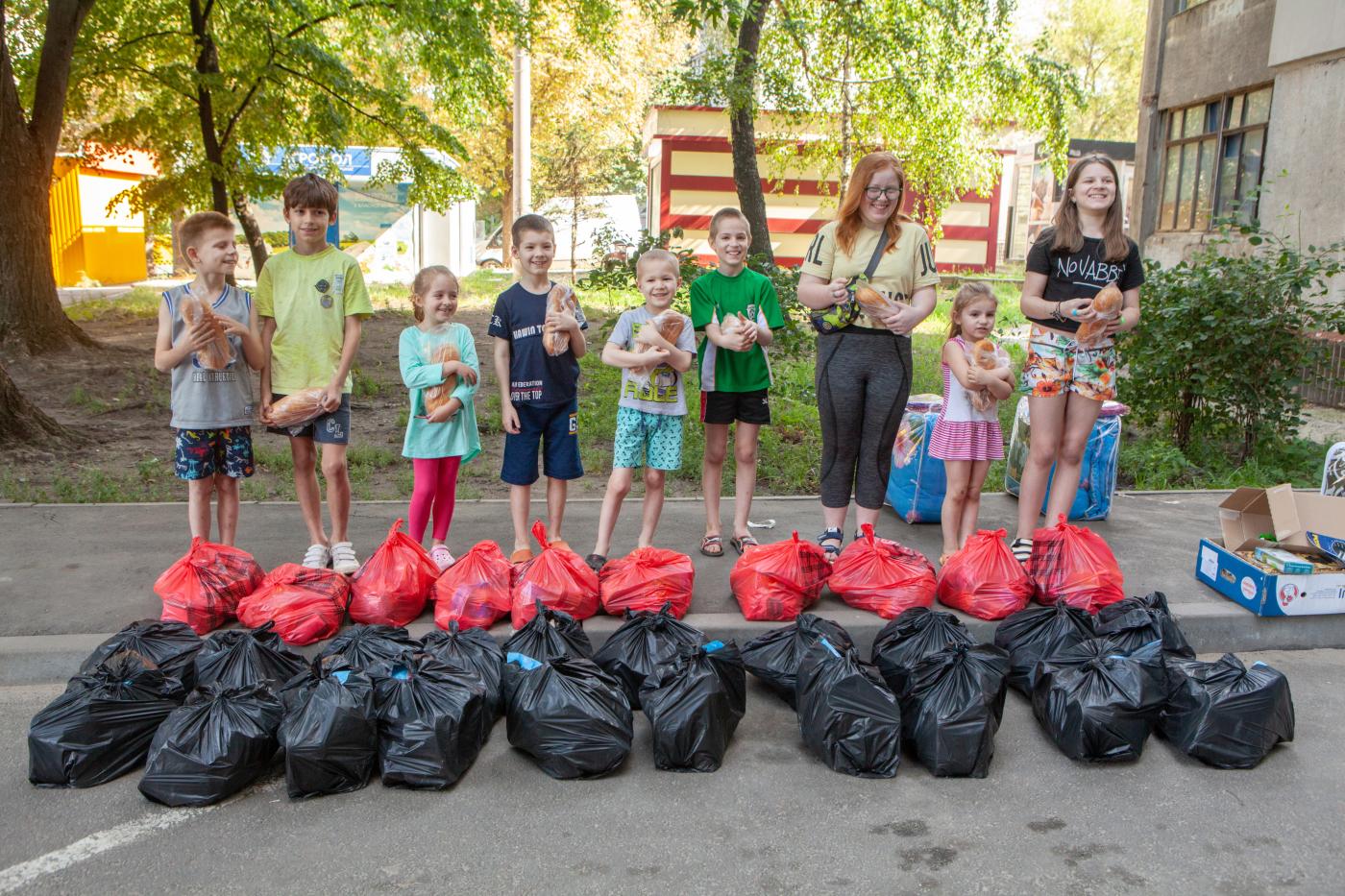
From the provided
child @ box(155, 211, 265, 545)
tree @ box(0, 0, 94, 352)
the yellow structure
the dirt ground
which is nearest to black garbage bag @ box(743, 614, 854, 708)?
child @ box(155, 211, 265, 545)

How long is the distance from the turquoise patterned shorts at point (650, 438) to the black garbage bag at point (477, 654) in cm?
134

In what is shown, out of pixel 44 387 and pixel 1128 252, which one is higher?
pixel 1128 252

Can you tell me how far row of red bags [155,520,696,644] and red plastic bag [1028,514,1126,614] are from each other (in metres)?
1.68

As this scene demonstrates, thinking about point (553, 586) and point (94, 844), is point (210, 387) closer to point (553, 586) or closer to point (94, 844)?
point (553, 586)

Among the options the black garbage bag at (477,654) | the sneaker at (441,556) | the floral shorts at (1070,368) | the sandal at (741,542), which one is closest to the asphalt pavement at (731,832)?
the black garbage bag at (477,654)

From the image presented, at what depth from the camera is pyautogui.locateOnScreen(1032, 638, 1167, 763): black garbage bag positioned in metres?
3.61

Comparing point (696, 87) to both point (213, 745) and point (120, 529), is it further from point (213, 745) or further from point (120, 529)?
point (213, 745)

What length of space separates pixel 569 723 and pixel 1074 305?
3.15 metres

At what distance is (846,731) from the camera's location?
3.56 metres

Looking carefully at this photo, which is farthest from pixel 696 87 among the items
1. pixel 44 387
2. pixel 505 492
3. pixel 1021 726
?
pixel 1021 726

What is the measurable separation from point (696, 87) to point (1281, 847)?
10.7 meters

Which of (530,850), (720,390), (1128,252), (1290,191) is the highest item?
(1290,191)

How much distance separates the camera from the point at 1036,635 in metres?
4.27

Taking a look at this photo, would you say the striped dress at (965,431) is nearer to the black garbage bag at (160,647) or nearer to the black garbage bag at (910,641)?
the black garbage bag at (910,641)
